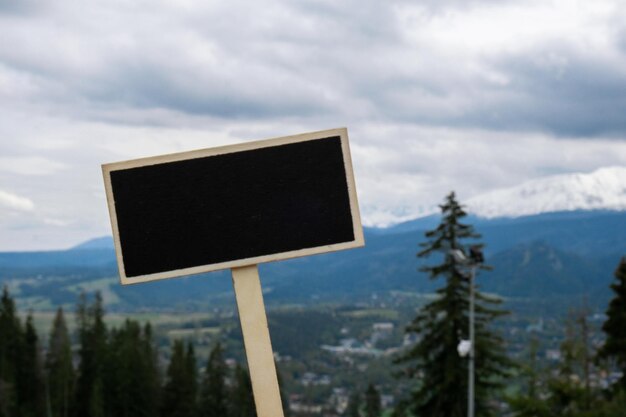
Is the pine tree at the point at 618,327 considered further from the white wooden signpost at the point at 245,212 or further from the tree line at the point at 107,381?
the white wooden signpost at the point at 245,212

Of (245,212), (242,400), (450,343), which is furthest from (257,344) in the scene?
(242,400)

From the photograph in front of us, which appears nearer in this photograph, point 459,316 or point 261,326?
point 261,326

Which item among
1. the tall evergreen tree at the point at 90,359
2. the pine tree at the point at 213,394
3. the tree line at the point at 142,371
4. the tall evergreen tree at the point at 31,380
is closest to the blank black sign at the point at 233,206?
the tree line at the point at 142,371

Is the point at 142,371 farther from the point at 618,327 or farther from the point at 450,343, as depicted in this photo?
the point at 450,343

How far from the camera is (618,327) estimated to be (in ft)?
120

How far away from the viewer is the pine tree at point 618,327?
3584 centimetres

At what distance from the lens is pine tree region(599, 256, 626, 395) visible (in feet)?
118

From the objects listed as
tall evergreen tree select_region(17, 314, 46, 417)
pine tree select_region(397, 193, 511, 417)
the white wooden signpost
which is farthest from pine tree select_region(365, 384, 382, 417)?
the white wooden signpost

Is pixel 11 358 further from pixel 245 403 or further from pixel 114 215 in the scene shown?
pixel 114 215

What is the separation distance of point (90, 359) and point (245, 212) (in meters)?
58.0

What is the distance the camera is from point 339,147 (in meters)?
4.84

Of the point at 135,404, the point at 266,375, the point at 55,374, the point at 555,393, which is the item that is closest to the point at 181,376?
the point at 135,404

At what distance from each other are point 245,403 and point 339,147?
166 ft

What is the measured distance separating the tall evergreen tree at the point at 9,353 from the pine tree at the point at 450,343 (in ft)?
99.1
